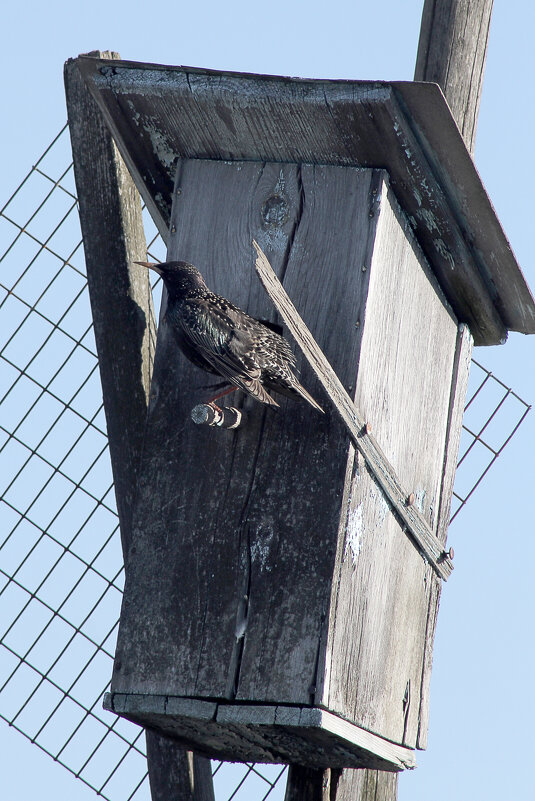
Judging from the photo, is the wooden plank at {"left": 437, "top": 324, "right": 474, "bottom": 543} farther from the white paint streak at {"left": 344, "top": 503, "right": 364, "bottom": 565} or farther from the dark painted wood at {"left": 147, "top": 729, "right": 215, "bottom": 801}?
the dark painted wood at {"left": 147, "top": 729, "right": 215, "bottom": 801}

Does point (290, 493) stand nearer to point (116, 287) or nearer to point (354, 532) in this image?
point (354, 532)

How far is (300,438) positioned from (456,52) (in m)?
1.54

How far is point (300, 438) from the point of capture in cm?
366

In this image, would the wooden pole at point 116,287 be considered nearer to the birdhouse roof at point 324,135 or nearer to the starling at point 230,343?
the birdhouse roof at point 324,135

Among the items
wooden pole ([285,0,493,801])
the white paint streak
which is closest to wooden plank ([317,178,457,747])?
the white paint streak

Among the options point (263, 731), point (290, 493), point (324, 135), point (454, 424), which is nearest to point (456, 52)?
point (324, 135)

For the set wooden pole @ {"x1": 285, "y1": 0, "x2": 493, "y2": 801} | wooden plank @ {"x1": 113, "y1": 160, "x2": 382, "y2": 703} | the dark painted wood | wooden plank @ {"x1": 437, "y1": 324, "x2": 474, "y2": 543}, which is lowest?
the dark painted wood

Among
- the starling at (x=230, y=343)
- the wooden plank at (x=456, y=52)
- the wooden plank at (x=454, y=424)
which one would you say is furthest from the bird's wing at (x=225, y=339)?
the wooden plank at (x=456, y=52)

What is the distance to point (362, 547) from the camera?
3664 mm

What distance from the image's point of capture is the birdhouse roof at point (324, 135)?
3.71 metres

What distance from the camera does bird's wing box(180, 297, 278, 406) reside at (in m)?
3.54

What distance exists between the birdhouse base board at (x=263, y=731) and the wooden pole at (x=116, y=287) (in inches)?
18.3

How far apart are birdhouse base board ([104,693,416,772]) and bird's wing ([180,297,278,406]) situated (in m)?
0.85

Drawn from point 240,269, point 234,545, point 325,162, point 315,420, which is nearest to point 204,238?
point 240,269
